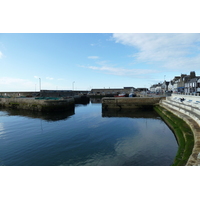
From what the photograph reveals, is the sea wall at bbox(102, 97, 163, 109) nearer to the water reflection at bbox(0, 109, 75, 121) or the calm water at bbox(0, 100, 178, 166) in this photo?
the water reflection at bbox(0, 109, 75, 121)

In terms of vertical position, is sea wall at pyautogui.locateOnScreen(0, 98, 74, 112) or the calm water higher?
sea wall at pyautogui.locateOnScreen(0, 98, 74, 112)

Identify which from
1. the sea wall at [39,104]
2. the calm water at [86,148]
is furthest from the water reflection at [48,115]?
the calm water at [86,148]

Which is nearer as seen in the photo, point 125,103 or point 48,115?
point 48,115

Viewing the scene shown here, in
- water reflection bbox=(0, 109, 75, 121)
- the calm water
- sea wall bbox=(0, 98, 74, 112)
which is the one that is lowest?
the calm water

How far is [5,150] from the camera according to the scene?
13898mm

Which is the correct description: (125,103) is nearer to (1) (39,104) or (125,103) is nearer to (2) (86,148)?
(1) (39,104)

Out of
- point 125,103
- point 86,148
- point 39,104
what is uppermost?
point 39,104

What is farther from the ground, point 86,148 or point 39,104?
point 39,104

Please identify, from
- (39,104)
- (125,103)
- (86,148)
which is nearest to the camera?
(86,148)

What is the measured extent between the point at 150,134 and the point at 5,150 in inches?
641

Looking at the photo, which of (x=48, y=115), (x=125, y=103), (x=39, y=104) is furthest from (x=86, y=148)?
(x=125, y=103)

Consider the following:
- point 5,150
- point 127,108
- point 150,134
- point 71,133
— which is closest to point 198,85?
point 127,108

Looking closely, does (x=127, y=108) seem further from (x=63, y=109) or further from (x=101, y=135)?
(x=101, y=135)

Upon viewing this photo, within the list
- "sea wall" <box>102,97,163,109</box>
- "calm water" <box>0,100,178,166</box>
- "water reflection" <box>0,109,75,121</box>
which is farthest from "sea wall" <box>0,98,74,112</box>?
"calm water" <box>0,100,178,166</box>
